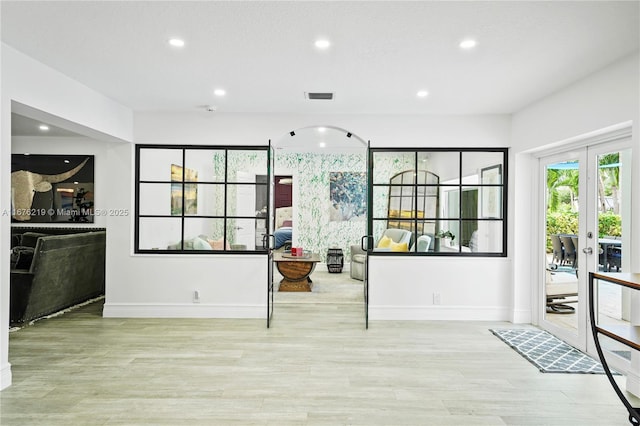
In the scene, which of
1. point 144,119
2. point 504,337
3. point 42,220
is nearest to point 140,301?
point 144,119

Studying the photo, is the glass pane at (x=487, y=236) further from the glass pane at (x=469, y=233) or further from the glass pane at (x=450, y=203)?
the glass pane at (x=450, y=203)

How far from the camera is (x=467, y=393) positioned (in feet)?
9.02

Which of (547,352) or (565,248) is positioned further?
(565,248)

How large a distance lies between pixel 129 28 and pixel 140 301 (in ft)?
10.6

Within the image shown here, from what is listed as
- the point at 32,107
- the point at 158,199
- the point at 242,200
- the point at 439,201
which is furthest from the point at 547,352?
the point at 32,107

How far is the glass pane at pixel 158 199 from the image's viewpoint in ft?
15.7

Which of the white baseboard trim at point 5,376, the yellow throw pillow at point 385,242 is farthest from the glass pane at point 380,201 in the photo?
the white baseboard trim at point 5,376

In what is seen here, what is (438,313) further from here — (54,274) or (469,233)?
(54,274)

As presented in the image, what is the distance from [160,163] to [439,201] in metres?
3.43

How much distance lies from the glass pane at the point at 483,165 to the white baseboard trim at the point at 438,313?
5.03 feet

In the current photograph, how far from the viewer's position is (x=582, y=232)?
3682 mm

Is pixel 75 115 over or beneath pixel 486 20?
beneath

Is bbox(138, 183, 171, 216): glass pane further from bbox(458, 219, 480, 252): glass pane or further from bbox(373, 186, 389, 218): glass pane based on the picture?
bbox(458, 219, 480, 252): glass pane

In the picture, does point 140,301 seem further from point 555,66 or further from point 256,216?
point 555,66
